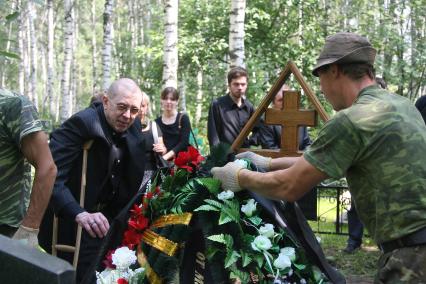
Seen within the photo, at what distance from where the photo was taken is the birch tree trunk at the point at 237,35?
1025 centimetres

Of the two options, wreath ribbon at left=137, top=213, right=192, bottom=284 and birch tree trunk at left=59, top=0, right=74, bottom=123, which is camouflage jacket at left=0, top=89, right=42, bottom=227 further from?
birch tree trunk at left=59, top=0, right=74, bottom=123

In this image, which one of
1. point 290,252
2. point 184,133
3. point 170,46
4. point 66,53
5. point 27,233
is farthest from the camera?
point 66,53

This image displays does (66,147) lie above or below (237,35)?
below

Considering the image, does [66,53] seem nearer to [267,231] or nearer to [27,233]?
[27,233]

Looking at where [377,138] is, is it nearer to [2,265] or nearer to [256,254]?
[256,254]

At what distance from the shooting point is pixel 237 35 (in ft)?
34.0

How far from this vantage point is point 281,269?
8.87 feet

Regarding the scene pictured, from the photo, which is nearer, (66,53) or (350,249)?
(350,249)

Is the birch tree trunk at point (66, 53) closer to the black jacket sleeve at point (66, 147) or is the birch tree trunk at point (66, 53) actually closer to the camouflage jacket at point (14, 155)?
the black jacket sleeve at point (66, 147)

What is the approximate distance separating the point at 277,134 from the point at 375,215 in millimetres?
4443

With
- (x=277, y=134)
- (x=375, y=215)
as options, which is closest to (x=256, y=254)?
(x=375, y=215)

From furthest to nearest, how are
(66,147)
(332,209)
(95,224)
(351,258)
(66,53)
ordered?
(66,53)
(332,209)
(351,258)
(66,147)
(95,224)

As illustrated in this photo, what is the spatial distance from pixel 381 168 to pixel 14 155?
6.12 ft

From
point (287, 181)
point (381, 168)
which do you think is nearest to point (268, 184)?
point (287, 181)
